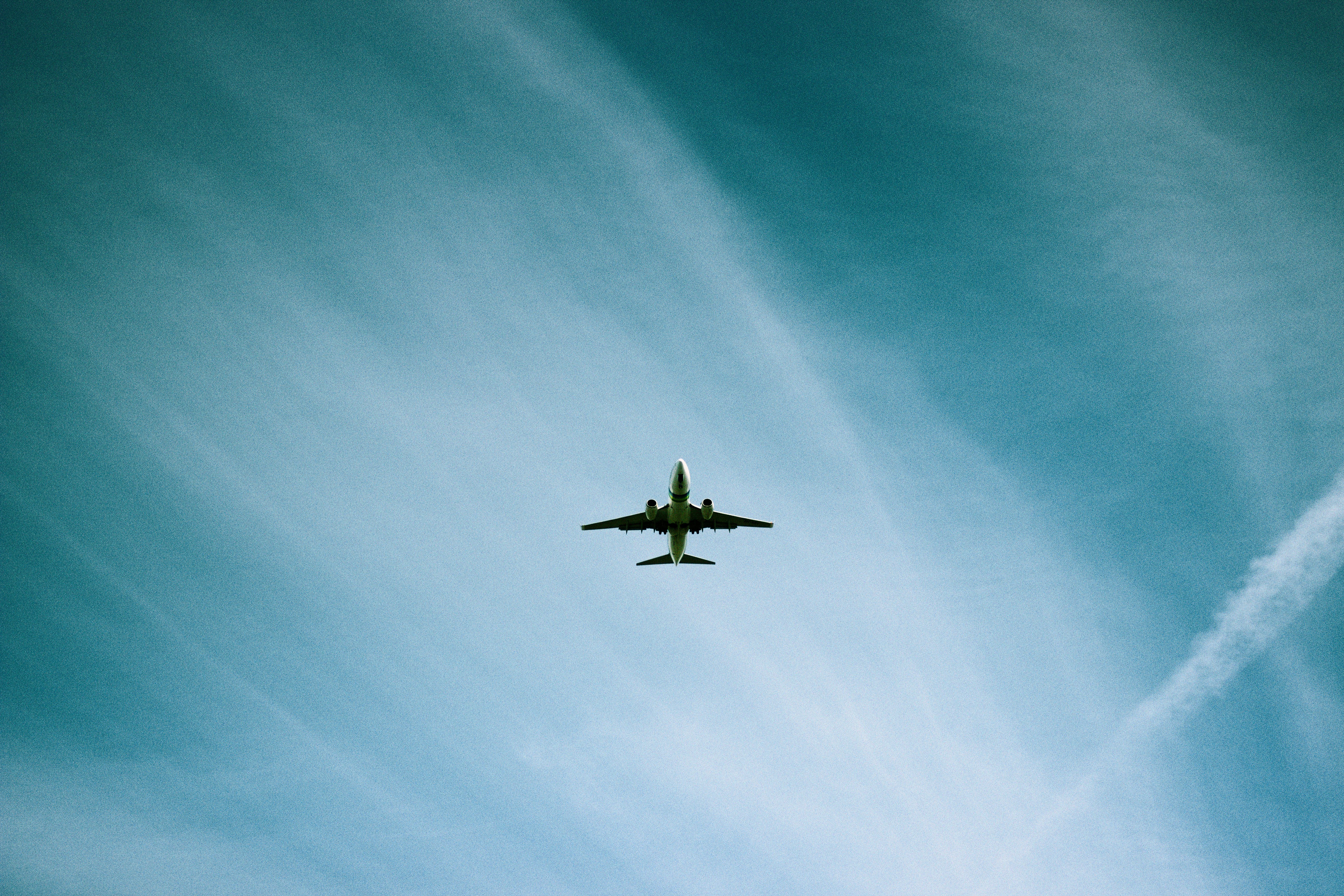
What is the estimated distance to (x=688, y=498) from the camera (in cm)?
6981

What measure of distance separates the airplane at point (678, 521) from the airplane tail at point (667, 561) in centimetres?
6

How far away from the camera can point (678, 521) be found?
72.4m

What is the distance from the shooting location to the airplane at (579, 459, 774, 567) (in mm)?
67562

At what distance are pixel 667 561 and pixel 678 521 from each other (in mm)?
11601

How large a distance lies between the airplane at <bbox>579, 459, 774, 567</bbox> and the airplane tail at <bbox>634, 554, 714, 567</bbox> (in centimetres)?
6

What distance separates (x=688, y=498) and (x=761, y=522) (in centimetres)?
1147

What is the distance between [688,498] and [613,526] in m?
11.8

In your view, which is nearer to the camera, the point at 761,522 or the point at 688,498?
the point at 688,498

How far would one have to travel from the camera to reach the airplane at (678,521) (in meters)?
67.6

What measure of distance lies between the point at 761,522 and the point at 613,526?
13.8 meters

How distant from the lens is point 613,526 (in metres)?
78.9

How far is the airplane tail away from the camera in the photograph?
82.4 metres

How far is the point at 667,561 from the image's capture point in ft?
272

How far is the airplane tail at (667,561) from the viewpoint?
82.4 metres
